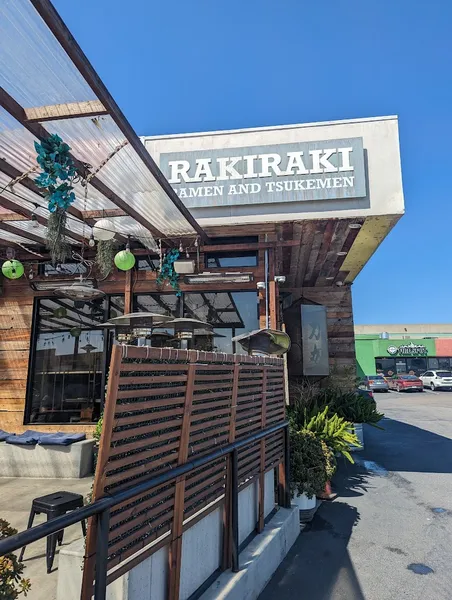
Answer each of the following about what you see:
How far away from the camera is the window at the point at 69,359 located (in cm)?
668

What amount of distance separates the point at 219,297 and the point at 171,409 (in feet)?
15.6

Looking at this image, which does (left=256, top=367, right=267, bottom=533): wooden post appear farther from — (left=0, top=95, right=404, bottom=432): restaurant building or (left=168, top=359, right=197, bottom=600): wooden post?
(left=0, top=95, right=404, bottom=432): restaurant building

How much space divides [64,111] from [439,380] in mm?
30090

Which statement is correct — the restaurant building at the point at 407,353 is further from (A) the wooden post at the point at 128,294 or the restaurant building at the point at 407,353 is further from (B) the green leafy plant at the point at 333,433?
(A) the wooden post at the point at 128,294

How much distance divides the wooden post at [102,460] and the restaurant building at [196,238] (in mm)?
2863

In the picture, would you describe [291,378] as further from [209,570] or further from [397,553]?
[209,570]

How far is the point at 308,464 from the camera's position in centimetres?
442

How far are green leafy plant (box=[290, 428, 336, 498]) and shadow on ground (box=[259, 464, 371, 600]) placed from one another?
383 mm

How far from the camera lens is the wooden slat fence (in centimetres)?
165

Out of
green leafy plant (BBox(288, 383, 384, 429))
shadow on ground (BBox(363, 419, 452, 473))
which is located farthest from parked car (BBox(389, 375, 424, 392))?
green leafy plant (BBox(288, 383, 384, 429))

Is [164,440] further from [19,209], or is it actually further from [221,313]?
[221,313]

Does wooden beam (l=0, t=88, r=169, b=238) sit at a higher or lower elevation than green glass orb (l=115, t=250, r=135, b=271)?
higher

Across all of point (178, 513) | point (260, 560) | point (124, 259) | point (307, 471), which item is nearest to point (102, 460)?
point (178, 513)

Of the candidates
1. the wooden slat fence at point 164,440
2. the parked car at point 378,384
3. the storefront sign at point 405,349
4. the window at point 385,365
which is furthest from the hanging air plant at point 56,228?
the window at point 385,365
